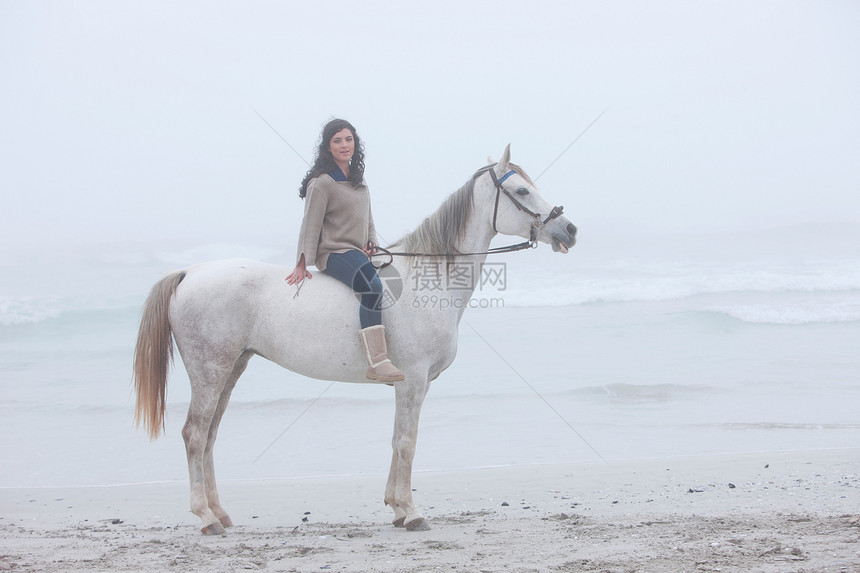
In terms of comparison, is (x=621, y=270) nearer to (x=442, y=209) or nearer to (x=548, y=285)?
(x=548, y=285)

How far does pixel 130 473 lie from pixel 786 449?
210 inches

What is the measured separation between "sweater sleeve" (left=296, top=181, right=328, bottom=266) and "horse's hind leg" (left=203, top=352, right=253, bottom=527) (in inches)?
33.1

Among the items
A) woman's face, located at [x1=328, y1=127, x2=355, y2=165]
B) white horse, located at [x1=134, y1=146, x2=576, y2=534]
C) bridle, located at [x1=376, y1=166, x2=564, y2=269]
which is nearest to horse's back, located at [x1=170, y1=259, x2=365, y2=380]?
white horse, located at [x1=134, y1=146, x2=576, y2=534]

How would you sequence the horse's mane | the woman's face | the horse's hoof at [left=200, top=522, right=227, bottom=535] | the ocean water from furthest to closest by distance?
the ocean water → the horse's mane → the woman's face → the horse's hoof at [left=200, top=522, right=227, bottom=535]

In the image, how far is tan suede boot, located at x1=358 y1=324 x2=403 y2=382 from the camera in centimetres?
401

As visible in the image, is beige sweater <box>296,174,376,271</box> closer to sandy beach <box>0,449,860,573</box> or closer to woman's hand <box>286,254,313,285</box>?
woman's hand <box>286,254,313,285</box>

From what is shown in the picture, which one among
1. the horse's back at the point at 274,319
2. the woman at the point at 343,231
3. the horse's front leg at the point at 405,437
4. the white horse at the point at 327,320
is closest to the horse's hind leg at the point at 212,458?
the white horse at the point at 327,320

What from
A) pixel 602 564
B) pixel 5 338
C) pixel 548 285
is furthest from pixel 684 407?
pixel 5 338

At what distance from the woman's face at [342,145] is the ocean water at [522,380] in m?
2.71

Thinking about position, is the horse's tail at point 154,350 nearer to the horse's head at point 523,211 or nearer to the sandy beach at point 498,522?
the sandy beach at point 498,522

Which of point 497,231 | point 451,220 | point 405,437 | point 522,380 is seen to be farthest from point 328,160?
point 522,380

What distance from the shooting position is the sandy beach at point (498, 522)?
3.31 meters

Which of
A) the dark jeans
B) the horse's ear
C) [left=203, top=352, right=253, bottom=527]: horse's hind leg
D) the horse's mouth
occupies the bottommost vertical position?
[left=203, top=352, right=253, bottom=527]: horse's hind leg

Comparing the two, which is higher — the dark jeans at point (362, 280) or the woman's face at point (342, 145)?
the woman's face at point (342, 145)
